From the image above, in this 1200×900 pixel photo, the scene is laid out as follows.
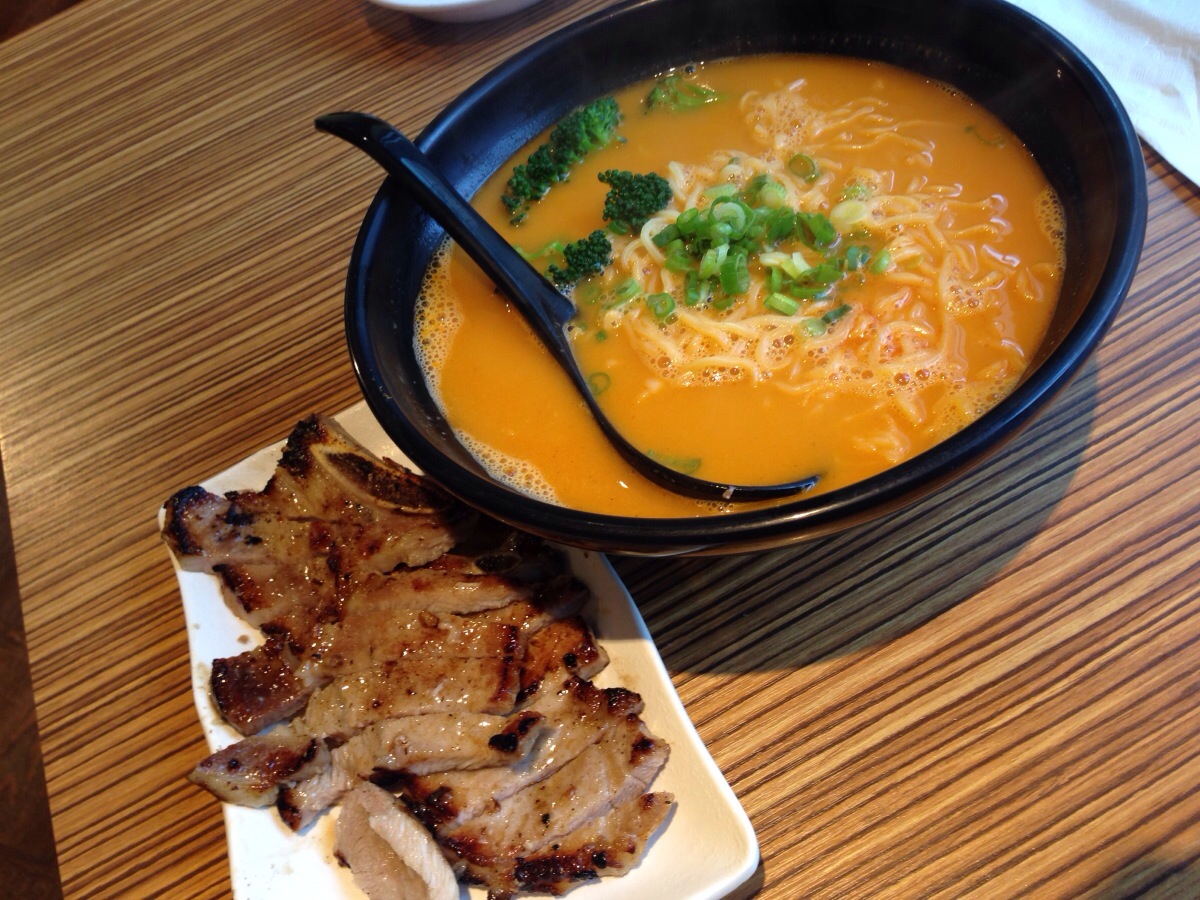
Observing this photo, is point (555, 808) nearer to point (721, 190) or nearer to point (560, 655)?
point (560, 655)

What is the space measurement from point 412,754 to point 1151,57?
2.26m

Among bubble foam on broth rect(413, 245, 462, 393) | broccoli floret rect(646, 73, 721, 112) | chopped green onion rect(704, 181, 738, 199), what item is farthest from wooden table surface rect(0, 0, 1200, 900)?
chopped green onion rect(704, 181, 738, 199)

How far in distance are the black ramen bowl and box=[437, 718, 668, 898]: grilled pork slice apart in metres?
0.36

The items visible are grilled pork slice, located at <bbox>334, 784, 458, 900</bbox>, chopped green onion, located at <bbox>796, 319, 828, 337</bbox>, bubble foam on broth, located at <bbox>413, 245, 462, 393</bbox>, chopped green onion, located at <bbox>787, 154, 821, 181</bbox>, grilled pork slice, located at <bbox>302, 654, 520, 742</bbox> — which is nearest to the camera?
grilled pork slice, located at <bbox>334, 784, 458, 900</bbox>

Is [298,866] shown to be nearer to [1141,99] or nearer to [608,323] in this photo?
[608,323]

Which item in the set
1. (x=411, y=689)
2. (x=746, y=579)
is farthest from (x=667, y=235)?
(x=411, y=689)

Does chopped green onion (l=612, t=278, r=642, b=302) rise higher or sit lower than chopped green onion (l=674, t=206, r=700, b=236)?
lower

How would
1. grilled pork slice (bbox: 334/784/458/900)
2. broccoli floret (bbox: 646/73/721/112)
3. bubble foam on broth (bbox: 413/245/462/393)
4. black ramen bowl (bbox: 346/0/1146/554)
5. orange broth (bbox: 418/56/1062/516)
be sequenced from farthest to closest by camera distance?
broccoli floret (bbox: 646/73/721/112), bubble foam on broth (bbox: 413/245/462/393), orange broth (bbox: 418/56/1062/516), grilled pork slice (bbox: 334/784/458/900), black ramen bowl (bbox: 346/0/1146/554)

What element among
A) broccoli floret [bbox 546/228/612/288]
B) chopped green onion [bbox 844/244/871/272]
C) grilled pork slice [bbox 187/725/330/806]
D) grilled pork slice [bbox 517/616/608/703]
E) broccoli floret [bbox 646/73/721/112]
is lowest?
grilled pork slice [bbox 187/725/330/806]

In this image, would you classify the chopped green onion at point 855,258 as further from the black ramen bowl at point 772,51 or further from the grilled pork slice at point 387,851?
the grilled pork slice at point 387,851

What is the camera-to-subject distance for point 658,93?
2.09 metres

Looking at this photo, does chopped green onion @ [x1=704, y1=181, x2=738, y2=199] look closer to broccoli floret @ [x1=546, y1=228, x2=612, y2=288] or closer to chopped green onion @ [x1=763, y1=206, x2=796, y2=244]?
chopped green onion @ [x1=763, y1=206, x2=796, y2=244]

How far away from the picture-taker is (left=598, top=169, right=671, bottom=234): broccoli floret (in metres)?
1.86

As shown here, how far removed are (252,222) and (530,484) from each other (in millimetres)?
1377
